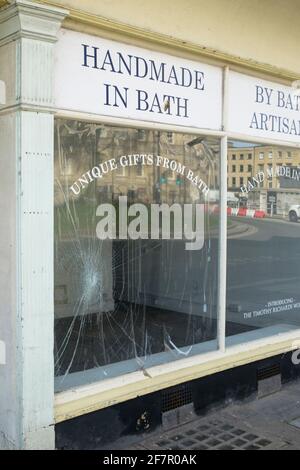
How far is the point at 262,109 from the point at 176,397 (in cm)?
271

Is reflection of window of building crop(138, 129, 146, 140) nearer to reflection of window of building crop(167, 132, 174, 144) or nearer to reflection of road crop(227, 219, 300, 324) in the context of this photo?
reflection of window of building crop(167, 132, 174, 144)

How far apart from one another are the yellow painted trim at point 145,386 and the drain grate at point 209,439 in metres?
0.37

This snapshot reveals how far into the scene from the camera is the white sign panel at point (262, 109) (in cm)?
486

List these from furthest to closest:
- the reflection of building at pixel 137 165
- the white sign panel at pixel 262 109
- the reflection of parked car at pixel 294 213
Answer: the reflection of parked car at pixel 294 213, the white sign panel at pixel 262 109, the reflection of building at pixel 137 165

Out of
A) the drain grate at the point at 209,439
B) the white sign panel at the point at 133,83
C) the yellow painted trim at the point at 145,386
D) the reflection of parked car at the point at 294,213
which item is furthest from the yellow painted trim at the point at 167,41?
the drain grate at the point at 209,439

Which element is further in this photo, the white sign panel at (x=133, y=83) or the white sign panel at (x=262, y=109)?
the white sign panel at (x=262, y=109)

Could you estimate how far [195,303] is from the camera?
5031mm

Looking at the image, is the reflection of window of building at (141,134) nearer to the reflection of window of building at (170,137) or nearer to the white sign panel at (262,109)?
the reflection of window of building at (170,137)

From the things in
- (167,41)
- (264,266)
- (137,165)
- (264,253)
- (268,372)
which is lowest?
(268,372)

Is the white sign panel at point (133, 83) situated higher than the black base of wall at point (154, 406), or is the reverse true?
the white sign panel at point (133, 83)

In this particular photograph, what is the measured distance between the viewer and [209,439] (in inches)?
164

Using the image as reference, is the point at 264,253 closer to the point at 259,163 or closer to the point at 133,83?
the point at 259,163

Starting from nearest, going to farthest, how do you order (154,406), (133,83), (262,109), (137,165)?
(133,83), (154,406), (137,165), (262,109)

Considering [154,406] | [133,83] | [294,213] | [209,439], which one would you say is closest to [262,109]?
[294,213]
